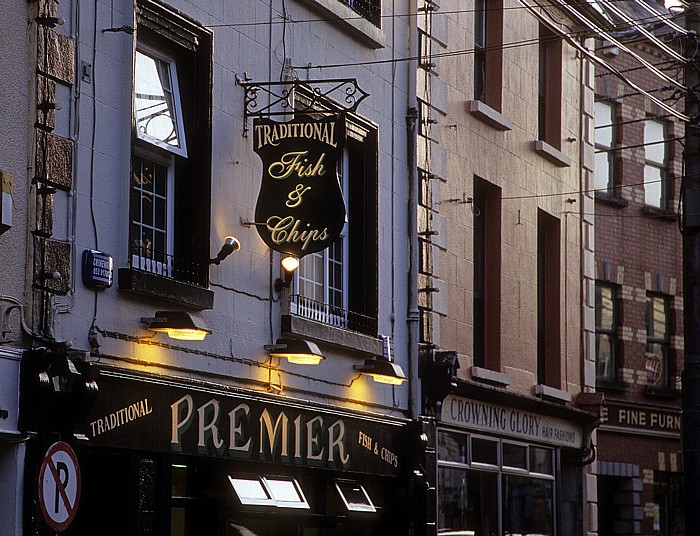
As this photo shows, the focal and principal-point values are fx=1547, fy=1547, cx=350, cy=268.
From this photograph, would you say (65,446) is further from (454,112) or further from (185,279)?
(454,112)

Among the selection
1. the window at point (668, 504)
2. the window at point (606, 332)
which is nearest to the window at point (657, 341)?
the window at point (606, 332)

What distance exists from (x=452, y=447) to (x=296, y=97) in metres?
5.29

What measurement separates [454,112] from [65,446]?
368 inches

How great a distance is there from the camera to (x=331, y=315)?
52.4ft

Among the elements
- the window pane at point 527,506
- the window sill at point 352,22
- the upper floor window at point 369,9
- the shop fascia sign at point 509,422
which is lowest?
the window pane at point 527,506

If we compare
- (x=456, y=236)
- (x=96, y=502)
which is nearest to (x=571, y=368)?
(x=456, y=236)

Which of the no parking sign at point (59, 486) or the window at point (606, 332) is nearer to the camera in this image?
the no parking sign at point (59, 486)

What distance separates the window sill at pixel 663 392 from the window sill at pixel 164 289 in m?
13.8

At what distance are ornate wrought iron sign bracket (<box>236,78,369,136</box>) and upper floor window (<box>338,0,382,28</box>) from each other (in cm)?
105

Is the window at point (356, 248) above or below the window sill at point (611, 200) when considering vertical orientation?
below

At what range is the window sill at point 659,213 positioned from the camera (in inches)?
1042

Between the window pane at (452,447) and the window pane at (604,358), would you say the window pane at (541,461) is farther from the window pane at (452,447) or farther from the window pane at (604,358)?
the window pane at (604,358)

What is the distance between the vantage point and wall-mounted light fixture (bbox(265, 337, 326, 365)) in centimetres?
1432

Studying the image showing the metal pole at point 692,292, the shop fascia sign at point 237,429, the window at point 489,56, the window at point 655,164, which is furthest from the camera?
the window at point 655,164
